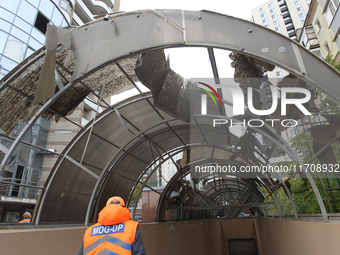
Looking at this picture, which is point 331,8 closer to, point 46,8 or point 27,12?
point 46,8

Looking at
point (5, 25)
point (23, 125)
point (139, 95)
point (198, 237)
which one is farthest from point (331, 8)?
point (23, 125)

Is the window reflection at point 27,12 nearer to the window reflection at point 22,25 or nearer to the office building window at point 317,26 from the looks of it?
the window reflection at point 22,25

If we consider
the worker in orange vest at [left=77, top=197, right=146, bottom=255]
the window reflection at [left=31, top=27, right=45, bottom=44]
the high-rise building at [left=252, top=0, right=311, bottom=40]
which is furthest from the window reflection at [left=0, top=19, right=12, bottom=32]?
the high-rise building at [left=252, top=0, right=311, bottom=40]

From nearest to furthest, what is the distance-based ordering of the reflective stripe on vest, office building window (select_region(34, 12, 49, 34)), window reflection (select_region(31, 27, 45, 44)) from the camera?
the reflective stripe on vest < window reflection (select_region(31, 27, 45, 44)) < office building window (select_region(34, 12, 49, 34))

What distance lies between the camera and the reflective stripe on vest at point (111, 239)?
101 inches

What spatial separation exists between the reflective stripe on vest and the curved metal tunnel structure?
162 cm

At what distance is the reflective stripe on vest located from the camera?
257cm

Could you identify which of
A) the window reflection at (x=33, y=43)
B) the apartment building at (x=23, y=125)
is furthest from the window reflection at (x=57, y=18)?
the window reflection at (x=33, y=43)

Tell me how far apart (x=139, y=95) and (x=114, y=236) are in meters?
5.10

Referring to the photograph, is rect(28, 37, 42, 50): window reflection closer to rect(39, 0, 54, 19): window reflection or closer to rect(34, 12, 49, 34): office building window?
rect(34, 12, 49, 34): office building window

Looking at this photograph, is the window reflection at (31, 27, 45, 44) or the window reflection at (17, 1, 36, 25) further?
the window reflection at (31, 27, 45, 44)

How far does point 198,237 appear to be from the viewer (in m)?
14.0

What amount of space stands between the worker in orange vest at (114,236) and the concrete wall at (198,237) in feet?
6.05

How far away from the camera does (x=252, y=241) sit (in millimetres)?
16844
